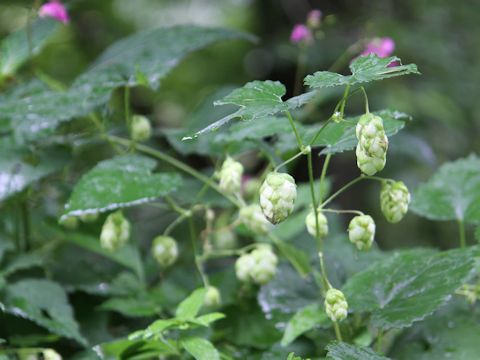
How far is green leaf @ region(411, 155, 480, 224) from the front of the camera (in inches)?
42.8

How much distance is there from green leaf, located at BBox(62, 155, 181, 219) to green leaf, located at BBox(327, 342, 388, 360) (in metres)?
0.35

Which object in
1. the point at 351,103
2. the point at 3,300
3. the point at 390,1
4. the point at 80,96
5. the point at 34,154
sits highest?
the point at 80,96

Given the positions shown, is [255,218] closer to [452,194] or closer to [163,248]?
[163,248]

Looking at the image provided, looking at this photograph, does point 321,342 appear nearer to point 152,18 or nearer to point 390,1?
point 390,1

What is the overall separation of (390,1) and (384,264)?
237cm

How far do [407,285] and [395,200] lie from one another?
0.15 m

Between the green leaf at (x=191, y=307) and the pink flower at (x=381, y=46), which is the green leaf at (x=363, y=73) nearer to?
the green leaf at (x=191, y=307)

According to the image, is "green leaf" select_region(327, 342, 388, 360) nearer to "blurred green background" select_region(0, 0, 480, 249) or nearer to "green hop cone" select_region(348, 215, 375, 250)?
"green hop cone" select_region(348, 215, 375, 250)

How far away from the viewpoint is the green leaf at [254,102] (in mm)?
705

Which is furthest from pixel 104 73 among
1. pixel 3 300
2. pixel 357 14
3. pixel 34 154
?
pixel 357 14

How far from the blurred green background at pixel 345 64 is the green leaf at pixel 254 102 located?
151cm

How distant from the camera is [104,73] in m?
1.22

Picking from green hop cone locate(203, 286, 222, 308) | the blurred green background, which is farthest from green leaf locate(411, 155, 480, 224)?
the blurred green background

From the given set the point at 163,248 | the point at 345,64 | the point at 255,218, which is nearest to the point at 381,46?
the point at 255,218
